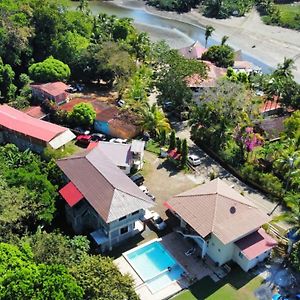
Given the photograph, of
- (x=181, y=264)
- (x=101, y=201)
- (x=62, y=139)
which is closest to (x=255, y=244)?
(x=181, y=264)

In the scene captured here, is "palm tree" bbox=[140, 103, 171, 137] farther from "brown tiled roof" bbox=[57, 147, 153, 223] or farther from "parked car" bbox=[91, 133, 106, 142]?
"brown tiled roof" bbox=[57, 147, 153, 223]

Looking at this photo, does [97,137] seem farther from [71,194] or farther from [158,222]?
[158,222]

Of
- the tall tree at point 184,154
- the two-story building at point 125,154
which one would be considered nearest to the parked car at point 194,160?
the tall tree at point 184,154

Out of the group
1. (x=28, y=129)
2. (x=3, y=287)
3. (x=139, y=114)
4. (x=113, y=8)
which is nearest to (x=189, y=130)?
(x=139, y=114)

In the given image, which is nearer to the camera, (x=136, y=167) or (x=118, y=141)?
(x=136, y=167)

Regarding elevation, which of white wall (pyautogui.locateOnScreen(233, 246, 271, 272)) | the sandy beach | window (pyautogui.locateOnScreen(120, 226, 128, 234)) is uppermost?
the sandy beach

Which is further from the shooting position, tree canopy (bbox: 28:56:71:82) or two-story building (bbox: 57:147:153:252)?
tree canopy (bbox: 28:56:71:82)

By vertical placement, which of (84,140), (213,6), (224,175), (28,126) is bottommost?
(84,140)

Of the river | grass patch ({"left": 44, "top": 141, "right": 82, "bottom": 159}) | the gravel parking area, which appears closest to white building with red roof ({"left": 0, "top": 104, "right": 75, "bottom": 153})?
grass patch ({"left": 44, "top": 141, "right": 82, "bottom": 159})
